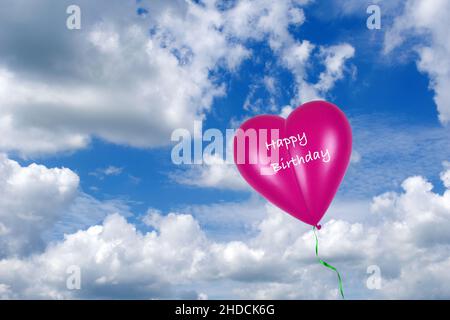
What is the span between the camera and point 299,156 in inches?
526

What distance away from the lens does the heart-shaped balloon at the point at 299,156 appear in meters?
13.3

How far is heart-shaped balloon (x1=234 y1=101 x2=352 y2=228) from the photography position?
13289mm
